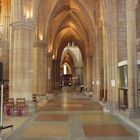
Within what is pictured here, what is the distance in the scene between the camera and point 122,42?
667 inches

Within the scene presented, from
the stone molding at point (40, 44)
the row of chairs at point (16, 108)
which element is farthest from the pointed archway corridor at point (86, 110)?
the stone molding at point (40, 44)

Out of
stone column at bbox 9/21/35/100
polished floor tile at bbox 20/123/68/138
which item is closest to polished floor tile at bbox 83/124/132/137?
polished floor tile at bbox 20/123/68/138

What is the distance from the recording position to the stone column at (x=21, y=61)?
1578 centimetres

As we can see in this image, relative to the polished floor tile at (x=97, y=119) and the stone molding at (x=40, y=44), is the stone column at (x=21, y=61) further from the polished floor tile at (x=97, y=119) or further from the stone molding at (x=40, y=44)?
the stone molding at (x=40, y=44)

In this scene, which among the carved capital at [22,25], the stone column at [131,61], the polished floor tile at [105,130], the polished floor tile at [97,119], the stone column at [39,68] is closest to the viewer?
the polished floor tile at [105,130]

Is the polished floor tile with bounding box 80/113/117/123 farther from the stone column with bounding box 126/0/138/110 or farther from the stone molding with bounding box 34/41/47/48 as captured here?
the stone molding with bounding box 34/41/47/48

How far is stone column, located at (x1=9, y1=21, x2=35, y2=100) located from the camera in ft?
51.8

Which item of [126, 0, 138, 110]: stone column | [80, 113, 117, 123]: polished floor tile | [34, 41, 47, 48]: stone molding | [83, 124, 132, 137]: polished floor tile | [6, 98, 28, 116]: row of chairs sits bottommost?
[83, 124, 132, 137]: polished floor tile

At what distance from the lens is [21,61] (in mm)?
15797

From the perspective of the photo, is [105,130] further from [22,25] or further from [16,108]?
[22,25]

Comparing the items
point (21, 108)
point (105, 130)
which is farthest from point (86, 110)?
point (105, 130)

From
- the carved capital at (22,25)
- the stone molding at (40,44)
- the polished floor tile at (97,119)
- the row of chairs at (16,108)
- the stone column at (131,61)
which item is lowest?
the polished floor tile at (97,119)

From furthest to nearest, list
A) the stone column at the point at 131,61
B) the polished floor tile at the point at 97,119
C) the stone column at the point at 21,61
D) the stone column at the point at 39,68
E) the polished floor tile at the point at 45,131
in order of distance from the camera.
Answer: the stone column at the point at 39,68
the stone column at the point at 21,61
the stone column at the point at 131,61
the polished floor tile at the point at 97,119
the polished floor tile at the point at 45,131

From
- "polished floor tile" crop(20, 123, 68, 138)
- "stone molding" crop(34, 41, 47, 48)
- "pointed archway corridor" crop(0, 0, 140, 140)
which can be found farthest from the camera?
"stone molding" crop(34, 41, 47, 48)
